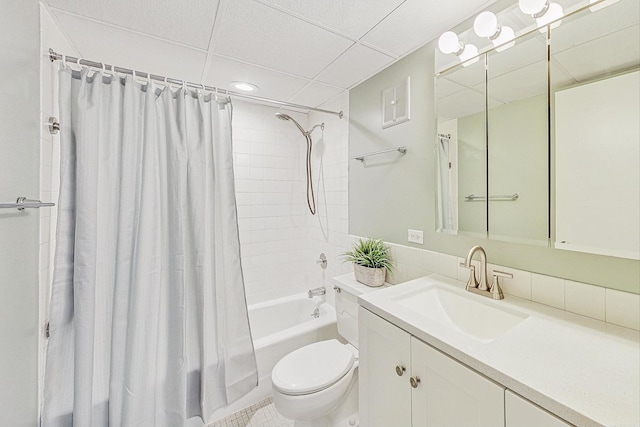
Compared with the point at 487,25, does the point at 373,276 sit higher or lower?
lower

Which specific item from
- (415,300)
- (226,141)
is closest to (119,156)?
(226,141)

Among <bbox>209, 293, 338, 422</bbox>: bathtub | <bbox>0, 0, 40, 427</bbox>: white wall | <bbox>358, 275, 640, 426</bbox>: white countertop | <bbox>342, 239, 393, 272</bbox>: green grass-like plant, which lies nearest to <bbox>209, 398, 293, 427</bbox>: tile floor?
<bbox>209, 293, 338, 422</bbox>: bathtub

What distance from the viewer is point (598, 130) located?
861 millimetres

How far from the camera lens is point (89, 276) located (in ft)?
3.78

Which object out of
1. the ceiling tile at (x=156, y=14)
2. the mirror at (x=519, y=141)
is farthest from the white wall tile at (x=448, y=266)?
the ceiling tile at (x=156, y=14)

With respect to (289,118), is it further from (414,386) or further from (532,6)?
(414,386)

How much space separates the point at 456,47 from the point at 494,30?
0.56 ft

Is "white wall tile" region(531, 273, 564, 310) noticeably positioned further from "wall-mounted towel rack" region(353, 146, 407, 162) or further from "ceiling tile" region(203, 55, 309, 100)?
"ceiling tile" region(203, 55, 309, 100)

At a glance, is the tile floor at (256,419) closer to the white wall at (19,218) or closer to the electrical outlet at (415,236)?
the white wall at (19,218)

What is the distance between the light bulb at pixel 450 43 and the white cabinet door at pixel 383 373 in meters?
1.34

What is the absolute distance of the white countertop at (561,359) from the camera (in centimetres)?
53

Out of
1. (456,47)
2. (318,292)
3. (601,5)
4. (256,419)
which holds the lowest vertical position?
(256,419)

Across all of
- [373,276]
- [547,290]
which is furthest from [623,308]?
[373,276]

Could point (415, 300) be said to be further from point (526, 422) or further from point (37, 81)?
point (37, 81)
